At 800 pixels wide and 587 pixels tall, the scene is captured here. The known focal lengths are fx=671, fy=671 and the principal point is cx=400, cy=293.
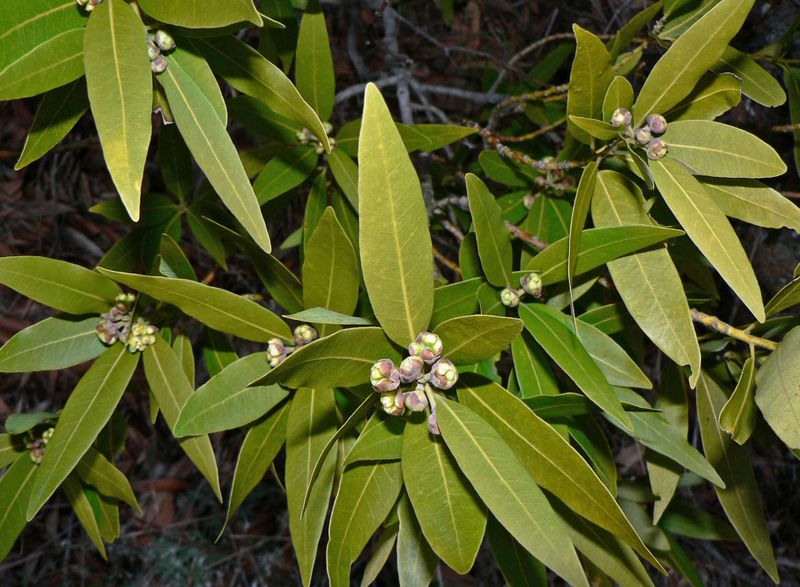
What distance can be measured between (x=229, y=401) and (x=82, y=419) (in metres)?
0.27

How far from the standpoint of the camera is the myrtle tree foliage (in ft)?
2.97

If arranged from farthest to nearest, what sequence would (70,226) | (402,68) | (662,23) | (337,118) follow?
(70,226), (337,118), (402,68), (662,23)

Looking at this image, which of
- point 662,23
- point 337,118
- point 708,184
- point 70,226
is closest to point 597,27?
point 337,118

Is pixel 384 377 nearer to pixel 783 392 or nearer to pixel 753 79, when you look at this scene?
pixel 783 392

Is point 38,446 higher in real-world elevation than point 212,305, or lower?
lower

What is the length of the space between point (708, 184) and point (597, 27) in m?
2.14

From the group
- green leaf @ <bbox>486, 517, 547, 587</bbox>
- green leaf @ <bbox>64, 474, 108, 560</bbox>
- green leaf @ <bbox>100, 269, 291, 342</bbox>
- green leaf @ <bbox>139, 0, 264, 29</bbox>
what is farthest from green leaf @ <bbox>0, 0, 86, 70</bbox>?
green leaf @ <bbox>486, 517, 547, 587</bbox>

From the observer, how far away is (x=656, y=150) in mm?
1107

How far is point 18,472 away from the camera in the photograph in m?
1.43

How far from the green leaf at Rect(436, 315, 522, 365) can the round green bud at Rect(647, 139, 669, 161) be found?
0.42 m

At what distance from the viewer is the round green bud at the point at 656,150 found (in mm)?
1104

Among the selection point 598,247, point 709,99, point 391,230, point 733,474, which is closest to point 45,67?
point 391,230

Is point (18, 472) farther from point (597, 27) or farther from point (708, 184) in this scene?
point (597, 27)

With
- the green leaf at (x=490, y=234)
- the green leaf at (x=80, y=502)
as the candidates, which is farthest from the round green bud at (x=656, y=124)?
the green leaf at (x=80, y=502)
